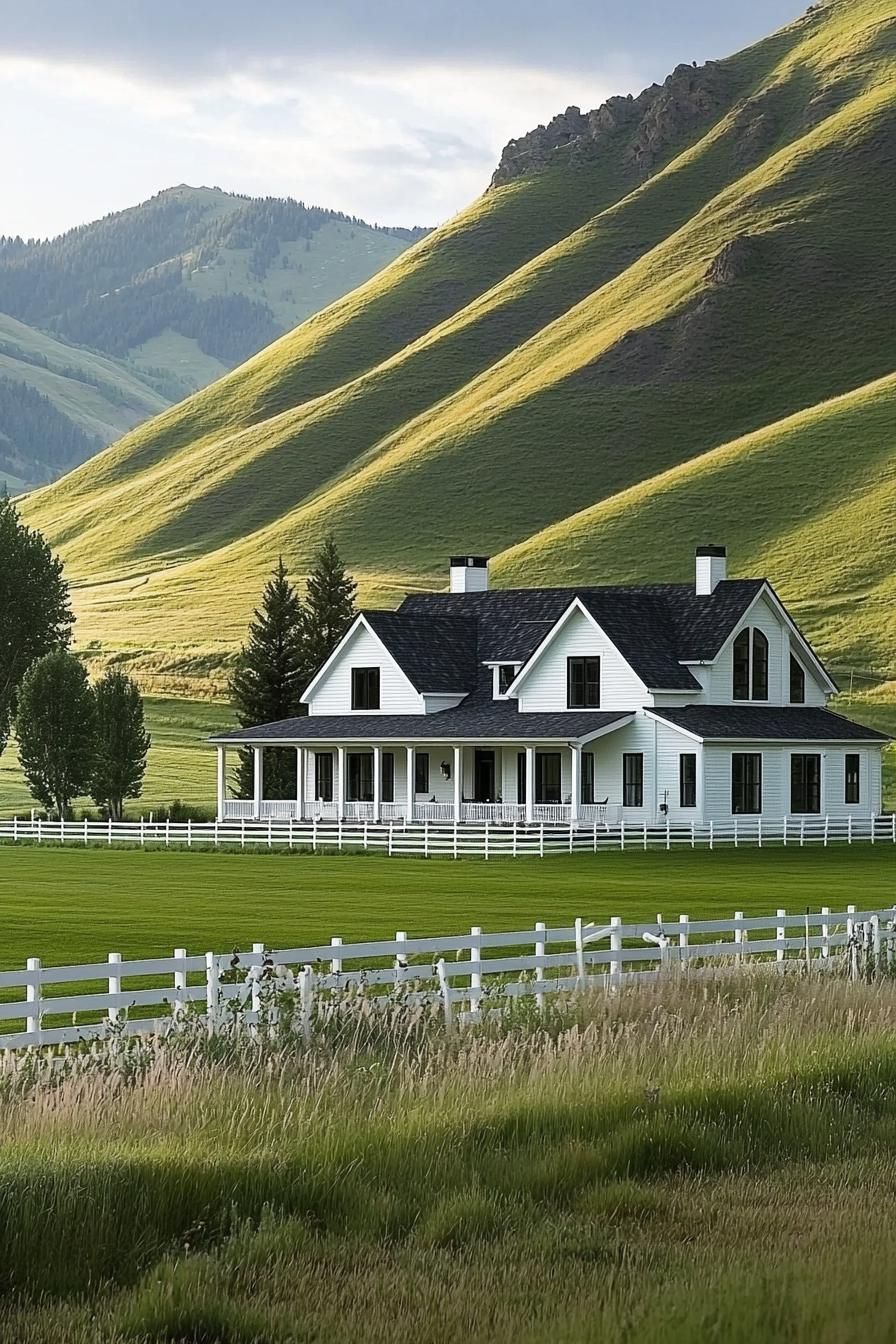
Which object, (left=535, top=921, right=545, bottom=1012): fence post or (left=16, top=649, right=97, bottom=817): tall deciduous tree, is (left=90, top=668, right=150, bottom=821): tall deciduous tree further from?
(left=535, top=921, right=545, bottom=1012): fence post

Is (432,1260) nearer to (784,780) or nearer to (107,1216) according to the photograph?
(107,1216)

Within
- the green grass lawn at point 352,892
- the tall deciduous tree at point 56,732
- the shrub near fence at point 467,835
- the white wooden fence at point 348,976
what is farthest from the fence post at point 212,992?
the tall deciduous tree at point 56,732

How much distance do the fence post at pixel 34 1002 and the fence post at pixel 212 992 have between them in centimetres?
134

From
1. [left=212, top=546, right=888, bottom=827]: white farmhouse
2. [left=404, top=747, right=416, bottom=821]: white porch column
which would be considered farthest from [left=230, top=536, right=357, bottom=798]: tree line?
[left=404, top=747, right=416, bottom=821]: white porch column

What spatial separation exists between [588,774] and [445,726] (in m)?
4.66

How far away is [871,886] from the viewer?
44.3m

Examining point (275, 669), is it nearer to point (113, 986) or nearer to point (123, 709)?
point (123, 709)

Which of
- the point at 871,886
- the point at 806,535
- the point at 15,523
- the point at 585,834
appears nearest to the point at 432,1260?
the point at 871,886

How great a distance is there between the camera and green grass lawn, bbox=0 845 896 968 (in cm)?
3153

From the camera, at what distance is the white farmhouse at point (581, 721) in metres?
66.0

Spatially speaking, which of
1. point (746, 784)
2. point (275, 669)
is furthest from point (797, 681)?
point (275, 669)

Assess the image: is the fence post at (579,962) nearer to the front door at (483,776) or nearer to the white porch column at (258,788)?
the front door at (483,776)

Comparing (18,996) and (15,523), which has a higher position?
(15,523)

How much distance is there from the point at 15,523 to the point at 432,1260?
95.7 m
